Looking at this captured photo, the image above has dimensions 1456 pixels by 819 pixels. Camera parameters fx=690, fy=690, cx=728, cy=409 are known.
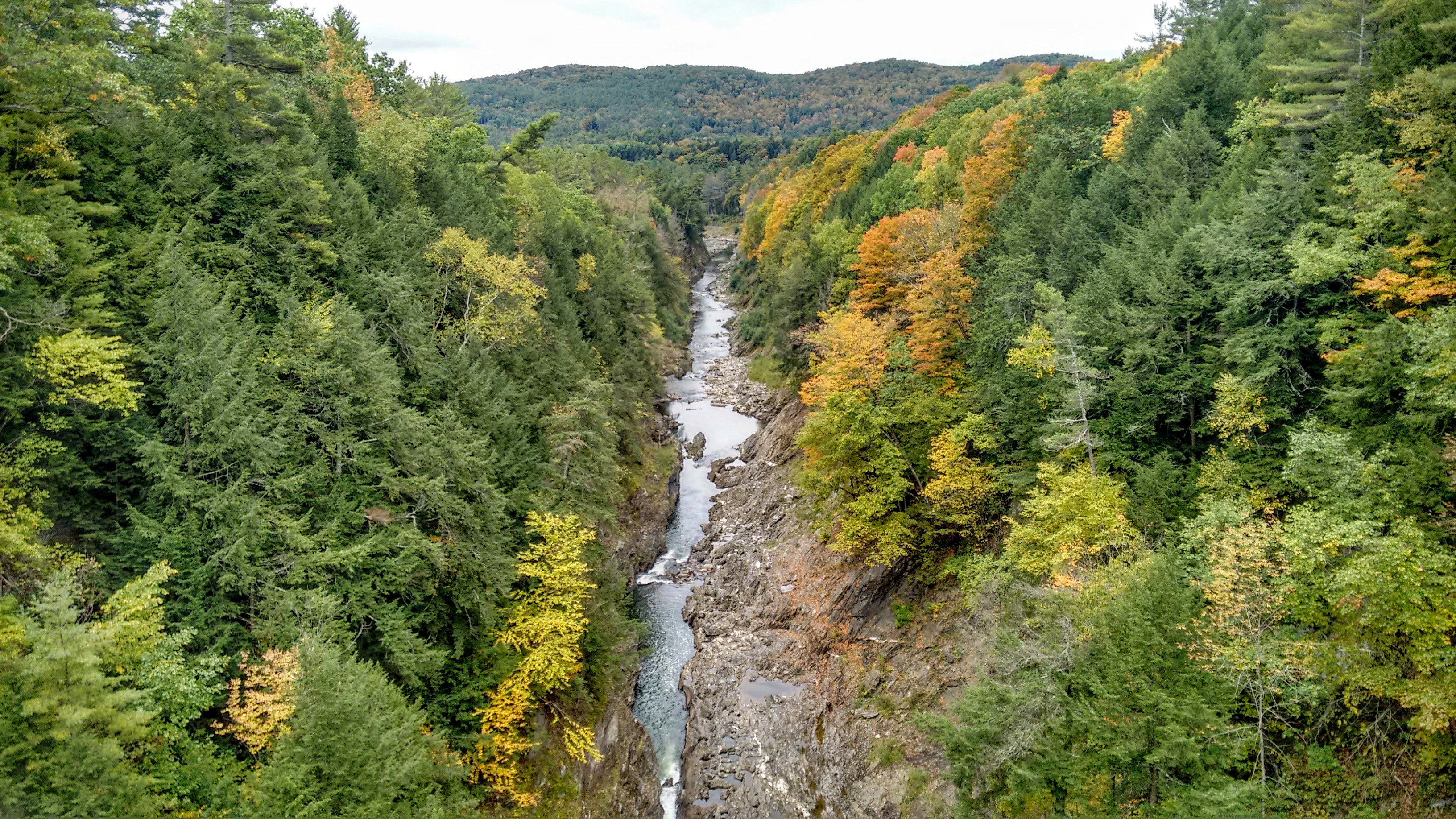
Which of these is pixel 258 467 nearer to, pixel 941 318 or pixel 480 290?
pixel 480 290

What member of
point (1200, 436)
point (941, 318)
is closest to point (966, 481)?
point (1200, 436)

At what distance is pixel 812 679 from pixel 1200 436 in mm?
18531

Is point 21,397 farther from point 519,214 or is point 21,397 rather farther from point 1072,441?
point 519,214

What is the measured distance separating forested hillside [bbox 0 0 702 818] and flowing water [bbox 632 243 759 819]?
8.69 feet

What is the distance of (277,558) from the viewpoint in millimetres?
18891

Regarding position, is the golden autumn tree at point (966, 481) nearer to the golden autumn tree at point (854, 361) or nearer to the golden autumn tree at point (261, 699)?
the golden autumn tree at point (854, 361)

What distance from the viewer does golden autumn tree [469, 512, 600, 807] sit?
73.2ft

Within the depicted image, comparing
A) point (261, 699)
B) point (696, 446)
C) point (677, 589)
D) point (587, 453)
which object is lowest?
point (677, 589)

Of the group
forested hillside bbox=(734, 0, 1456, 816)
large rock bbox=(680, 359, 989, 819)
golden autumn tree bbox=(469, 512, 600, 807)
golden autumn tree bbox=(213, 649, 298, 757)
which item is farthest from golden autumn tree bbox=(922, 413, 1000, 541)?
golden autumn tree bbox=(213, 649, 298, 757)

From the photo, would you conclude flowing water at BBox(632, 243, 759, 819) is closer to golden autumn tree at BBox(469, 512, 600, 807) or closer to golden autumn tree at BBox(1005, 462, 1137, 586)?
golden autumn tree at BBox(469, 512, 600, 807)

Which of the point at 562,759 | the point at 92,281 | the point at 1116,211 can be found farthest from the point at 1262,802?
the point at 92,281

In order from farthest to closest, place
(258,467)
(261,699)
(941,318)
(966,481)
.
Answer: (941,318) → (966,481) → (258,467) → (261,699)

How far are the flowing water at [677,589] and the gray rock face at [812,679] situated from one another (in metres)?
0.70

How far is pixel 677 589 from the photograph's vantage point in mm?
39188
